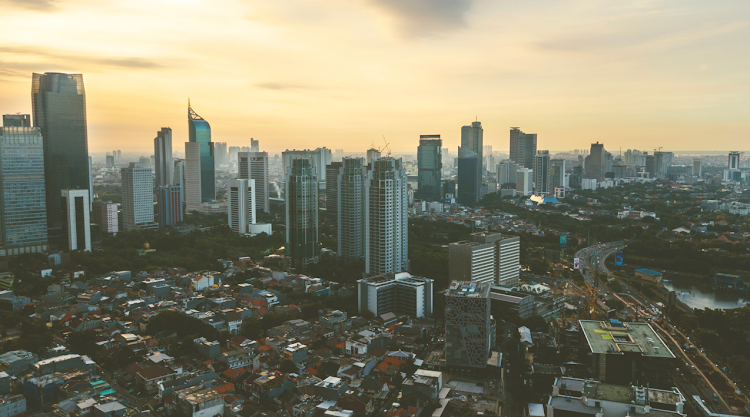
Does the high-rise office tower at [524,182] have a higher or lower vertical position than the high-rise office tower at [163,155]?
lower

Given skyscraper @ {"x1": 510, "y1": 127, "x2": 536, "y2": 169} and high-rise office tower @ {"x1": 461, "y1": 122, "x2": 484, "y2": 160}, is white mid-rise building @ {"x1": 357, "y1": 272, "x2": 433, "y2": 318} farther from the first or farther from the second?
skyscraper @ {"x1": 510, "y1": 127, "x2": 536, "y2": 169}

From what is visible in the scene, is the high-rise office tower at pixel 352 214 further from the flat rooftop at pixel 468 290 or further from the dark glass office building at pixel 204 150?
the dark glass office building at pixel 204 150

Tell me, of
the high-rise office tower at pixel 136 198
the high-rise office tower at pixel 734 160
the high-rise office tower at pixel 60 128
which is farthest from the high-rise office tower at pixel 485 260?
the high-rise office tower at pixel 734 160

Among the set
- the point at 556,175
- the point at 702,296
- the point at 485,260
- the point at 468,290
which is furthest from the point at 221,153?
the point at 468,290

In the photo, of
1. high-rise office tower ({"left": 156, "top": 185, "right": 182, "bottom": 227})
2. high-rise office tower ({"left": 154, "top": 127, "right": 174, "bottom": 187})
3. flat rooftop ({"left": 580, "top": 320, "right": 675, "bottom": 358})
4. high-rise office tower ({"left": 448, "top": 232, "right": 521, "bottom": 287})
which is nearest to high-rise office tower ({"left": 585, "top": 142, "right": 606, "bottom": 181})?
high-rise office tower ({"left": 154, "top": 127, "right": 174, "bottom": 187})

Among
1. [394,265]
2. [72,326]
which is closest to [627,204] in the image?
[394,265]

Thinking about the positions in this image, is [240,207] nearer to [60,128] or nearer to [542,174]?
[60,128]
